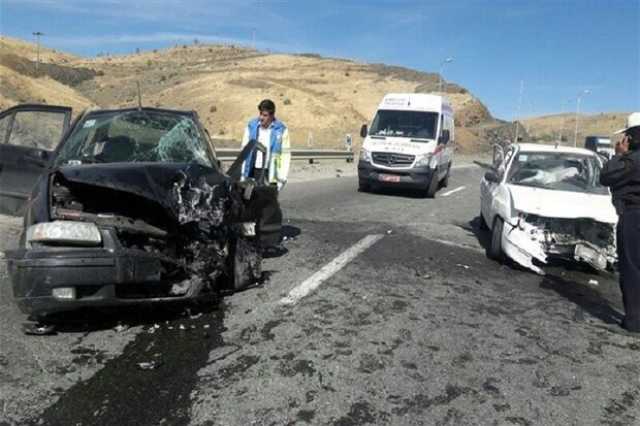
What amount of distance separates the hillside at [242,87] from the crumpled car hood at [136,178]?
3362cm

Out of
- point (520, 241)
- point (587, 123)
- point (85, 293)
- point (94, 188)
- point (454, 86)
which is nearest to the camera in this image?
point (85, 293)

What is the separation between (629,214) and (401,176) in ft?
31.6

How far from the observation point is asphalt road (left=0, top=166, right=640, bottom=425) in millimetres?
3414

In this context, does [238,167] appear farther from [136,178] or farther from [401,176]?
[401,176]

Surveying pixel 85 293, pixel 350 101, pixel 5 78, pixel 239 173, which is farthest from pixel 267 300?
pixel 350 101

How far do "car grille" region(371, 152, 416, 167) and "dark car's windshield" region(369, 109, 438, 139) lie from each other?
2.55 feet

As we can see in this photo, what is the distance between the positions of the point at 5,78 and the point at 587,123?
378 ft

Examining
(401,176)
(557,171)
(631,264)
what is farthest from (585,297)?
(401,176)

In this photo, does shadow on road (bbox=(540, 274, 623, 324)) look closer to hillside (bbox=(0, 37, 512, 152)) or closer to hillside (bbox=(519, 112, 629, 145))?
hillside (bbox=(0, 37, 512, 152))

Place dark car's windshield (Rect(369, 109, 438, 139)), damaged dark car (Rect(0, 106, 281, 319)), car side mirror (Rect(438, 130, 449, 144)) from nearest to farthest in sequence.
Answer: damaged dark car (Rect(0, 106, 281, 319)) → dark car's windshield (Rect(369, 109, 438, 139)) → car side mirror (Rect(438, 130, 449, 144))

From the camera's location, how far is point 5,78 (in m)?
40.1

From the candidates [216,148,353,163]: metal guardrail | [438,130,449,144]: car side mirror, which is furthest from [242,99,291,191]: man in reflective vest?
[216,148,353,163]: metal guardrail

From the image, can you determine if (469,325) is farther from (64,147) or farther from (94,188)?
(64,147)

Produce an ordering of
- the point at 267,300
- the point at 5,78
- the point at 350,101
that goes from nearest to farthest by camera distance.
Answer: the point at 267,300
the point at 5,78
the point at 350,101
